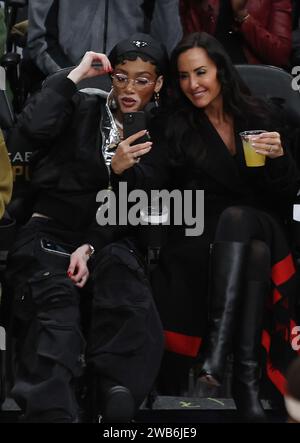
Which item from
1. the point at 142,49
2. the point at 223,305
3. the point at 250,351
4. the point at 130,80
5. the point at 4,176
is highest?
the point at 142,49

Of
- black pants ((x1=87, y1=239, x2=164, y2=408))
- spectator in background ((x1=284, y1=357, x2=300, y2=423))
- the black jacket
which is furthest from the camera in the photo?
the black jacket

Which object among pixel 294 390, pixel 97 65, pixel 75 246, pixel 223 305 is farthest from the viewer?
pixel 97 65

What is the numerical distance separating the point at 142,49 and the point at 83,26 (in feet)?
3.14

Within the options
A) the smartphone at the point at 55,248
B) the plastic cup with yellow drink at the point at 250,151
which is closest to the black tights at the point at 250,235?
the plastic cup with yellow drink at the point at 250,151

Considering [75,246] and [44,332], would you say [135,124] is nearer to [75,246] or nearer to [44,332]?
[75,246]

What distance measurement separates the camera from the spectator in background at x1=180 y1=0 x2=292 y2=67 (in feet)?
14.5

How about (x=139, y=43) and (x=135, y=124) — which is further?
(x=139, y=43)

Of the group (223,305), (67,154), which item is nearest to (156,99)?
(67,154)

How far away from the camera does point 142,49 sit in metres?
3.52

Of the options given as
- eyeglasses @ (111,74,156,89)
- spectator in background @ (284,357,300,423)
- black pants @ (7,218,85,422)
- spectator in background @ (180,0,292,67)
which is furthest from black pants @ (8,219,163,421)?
spectator in background @ (180,0,292,67)

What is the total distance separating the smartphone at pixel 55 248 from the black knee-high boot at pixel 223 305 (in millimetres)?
512

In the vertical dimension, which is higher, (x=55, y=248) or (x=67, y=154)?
(x=67, y=154)

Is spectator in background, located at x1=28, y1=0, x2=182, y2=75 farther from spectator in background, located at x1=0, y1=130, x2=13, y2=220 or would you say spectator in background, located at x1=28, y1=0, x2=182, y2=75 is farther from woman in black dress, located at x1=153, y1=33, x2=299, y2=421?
spectator in background, located at x1=0, y1=130, x2=13, y2=220

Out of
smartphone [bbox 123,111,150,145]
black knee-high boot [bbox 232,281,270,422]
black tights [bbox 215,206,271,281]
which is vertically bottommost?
black knee-high boot [bbox 232,281,270,422]
